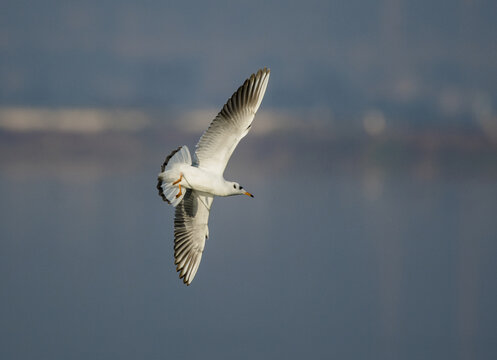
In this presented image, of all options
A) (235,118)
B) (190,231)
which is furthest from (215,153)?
(190,231)

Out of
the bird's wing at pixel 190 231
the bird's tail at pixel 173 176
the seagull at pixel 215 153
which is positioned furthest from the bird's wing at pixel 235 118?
the bird's wing at pixel 190 231

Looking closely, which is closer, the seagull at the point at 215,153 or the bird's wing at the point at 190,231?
the seagull at the point at 215,153

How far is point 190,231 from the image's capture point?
8.35 meters

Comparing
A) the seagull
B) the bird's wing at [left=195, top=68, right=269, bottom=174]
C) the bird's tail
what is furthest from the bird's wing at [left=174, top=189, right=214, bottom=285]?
the bird's wing at [left=195, top=68, right=269, bottom=174]

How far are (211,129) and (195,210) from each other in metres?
1.04

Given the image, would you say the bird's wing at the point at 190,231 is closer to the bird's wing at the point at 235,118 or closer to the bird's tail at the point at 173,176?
the bird's tail at the point at 173,176

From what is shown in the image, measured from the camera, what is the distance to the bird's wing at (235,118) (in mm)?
7762

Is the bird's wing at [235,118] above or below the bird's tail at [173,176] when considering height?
above

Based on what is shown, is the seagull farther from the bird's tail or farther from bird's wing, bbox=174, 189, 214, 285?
bird's wing, bbox=174, 189, 214, 285

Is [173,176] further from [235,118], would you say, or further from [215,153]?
[235,118]

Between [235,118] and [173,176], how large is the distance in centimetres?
90

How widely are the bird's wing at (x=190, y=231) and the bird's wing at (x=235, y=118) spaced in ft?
2.23

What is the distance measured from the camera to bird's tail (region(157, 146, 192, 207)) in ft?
25.6

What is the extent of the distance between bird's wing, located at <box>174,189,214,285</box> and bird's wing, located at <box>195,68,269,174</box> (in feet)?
2.23
